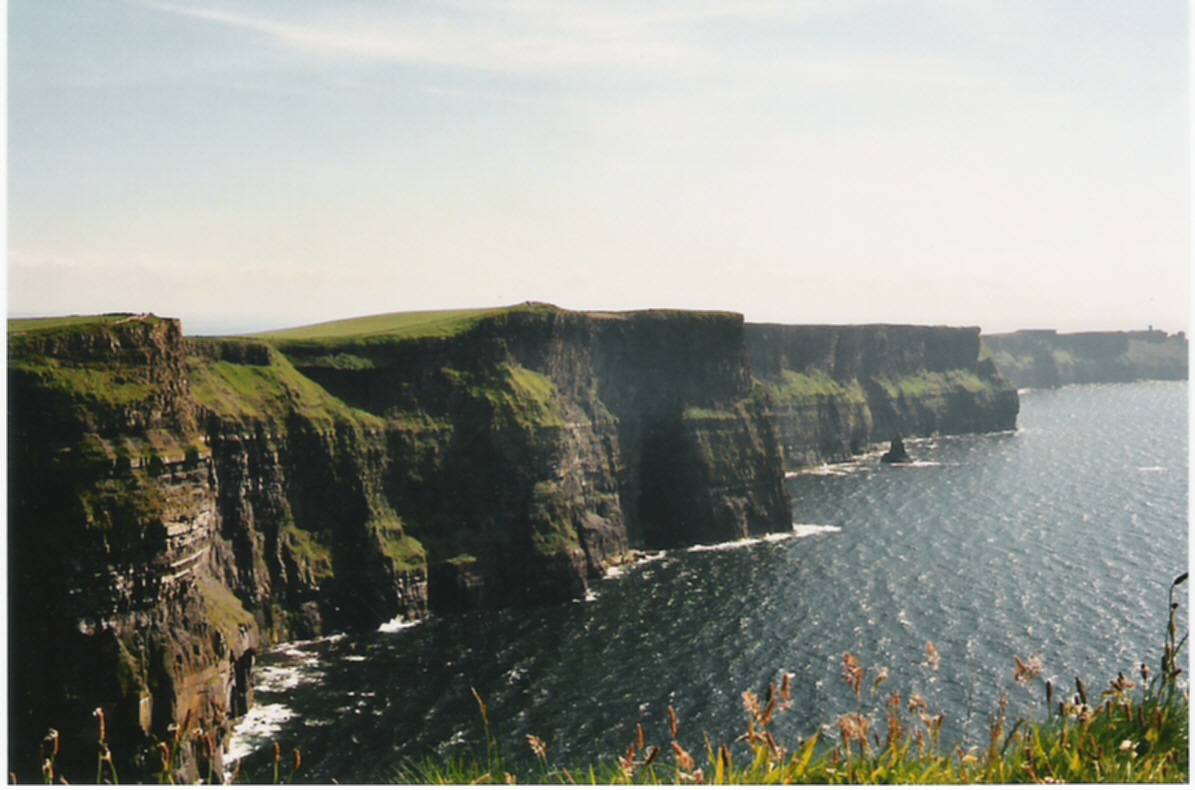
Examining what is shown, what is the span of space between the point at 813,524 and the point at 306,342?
231ft

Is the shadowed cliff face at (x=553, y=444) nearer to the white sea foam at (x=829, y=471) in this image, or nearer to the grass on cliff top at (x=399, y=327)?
the grass on cliff top at (x=399, y=327)

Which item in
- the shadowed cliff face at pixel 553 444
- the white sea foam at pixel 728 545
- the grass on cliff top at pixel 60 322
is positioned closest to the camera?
the grass on cliff top at pixel 60 322

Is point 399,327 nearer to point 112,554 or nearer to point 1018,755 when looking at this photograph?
point 112,554

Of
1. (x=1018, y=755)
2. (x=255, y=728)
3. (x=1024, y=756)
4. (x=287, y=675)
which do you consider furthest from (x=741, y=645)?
(x=1024, y=756)

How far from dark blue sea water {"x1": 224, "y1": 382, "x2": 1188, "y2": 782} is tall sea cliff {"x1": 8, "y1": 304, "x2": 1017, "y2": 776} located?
206 inches

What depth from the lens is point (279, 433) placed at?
86875mm

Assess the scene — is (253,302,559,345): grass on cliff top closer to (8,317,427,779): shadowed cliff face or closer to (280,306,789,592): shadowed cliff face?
(280,306,789,592): shadowed cliff face

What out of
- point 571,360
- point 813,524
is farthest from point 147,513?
point 813,524

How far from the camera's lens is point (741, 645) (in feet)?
273

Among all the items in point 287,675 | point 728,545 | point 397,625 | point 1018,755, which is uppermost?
point 1018,755

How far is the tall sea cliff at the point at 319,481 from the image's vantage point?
5438 centimetres

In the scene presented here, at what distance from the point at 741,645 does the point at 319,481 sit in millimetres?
37463

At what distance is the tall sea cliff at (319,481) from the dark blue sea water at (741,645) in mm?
5234

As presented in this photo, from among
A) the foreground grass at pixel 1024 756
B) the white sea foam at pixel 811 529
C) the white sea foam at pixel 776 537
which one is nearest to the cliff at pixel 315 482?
the white sea foam at pixel 776 537
